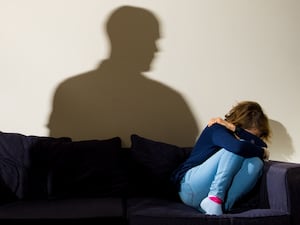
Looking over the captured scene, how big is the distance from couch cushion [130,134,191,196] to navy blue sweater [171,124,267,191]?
74 mm

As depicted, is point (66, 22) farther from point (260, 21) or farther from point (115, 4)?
point (260, 21)

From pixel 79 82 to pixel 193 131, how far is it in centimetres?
88

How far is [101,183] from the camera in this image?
2.69 m

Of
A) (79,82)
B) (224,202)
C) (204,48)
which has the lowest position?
(224,202)

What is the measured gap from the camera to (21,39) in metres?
3.05

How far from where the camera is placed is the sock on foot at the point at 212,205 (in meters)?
2.31

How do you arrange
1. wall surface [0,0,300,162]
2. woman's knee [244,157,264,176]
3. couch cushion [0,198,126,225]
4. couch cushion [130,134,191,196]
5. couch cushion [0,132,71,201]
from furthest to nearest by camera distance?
wall surface [0,0,300,162] → couch cushion [130,134,191,196] → couch cushion [0,132,71,201] → woman's knee [244,157,264,176] → couch cushion [0,198,126,225]

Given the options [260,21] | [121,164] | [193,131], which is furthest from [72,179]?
[260,21]

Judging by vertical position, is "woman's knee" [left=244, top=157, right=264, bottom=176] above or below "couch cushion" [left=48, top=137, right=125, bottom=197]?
above

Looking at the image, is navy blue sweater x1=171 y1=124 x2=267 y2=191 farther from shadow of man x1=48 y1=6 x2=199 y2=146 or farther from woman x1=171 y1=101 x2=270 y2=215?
shadow of man x1=48 y1=6 x2=199 y2=146

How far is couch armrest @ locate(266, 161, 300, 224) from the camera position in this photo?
Answer: 2195mm

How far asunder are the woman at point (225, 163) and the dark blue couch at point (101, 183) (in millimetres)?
73

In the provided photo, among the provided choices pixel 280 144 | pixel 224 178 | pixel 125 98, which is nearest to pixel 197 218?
pixel 224 178

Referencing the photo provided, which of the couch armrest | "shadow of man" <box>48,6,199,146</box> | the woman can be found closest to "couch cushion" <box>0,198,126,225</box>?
the woman
